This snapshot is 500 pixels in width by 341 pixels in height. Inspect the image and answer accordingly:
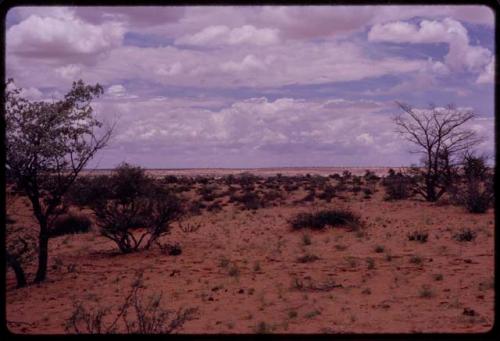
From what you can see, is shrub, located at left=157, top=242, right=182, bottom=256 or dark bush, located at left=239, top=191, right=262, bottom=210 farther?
dark bush, located at left=239, top=191, right=262, bottom=210

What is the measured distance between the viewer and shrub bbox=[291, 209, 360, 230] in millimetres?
22000

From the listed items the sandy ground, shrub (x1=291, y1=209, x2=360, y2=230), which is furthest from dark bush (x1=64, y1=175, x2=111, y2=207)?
shrub (x1=291, y1=209, x2=360, y2=230)

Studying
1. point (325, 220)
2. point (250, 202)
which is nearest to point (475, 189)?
point (325, 220)

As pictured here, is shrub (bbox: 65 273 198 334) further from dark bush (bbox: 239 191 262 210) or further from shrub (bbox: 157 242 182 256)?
dark bush (bbox: 239 191 262 210)

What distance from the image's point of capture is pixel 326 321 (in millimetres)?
9695

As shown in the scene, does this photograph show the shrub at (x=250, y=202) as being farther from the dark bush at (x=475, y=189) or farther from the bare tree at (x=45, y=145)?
the bare tree at (x=45, y=145)

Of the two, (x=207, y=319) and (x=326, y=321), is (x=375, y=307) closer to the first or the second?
(x=326, y=321)

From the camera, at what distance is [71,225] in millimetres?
25094

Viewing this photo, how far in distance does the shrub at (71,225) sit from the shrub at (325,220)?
940cm

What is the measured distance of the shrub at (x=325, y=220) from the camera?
22.0 m

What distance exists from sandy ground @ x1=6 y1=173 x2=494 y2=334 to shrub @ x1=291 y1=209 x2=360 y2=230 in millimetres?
530

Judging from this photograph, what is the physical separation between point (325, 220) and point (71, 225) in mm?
11120
